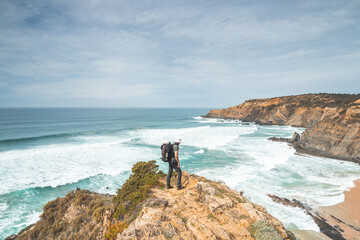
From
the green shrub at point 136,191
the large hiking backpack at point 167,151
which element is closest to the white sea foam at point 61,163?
the green shrub at point 136,191

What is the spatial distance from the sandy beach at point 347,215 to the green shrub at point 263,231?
7.93m

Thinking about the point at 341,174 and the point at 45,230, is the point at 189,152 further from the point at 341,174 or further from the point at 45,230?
the point at 45,230

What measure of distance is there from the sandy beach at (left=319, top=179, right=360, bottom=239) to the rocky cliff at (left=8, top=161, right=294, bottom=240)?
710cm

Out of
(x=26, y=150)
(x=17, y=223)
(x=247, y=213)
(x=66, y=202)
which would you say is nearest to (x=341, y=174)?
(x=247, y=213)

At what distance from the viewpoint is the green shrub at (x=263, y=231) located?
197 inches

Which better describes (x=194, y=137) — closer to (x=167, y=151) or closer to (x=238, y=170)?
(x=238, y=170)

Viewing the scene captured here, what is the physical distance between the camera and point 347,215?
1152 centimetres

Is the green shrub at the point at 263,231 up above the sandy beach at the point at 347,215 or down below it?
above

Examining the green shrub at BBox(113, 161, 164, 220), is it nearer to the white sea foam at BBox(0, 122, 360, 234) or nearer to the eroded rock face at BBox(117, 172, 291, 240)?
the eroded rock face at BBox(117, 172, 291, 240)

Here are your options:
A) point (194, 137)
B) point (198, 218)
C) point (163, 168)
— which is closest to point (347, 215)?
point (198, 218)

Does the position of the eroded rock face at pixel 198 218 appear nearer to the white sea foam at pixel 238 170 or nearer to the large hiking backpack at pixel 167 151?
the large hiking backpack at pixel 167 151

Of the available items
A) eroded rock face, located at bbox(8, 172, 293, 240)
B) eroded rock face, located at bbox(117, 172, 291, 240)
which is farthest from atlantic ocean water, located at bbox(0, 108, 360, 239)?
eroded rock face, located at bbox(117, 172, 291, 240)

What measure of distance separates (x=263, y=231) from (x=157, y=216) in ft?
9.76

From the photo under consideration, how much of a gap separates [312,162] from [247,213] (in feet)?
70.0
